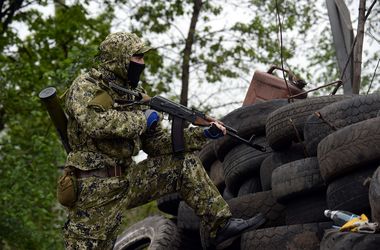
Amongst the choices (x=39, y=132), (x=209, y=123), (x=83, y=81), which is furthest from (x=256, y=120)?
(x=39, y=132)

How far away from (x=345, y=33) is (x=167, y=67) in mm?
8946

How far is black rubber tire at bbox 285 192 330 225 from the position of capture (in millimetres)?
5227

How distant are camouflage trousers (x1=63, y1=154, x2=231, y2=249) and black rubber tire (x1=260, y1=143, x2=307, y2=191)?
0.54 metres

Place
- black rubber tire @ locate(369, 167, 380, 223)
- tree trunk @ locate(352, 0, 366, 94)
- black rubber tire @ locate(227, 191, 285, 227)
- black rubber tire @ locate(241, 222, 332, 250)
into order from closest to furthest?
black rubber tire @ locate(369, 167, 380, 223), black rubber tire @ locate(241, 222, 332, 250), black rubber tire @ locate(227, 191, 285, 227), tree trunk @ locate(352, 0, 366, 94)

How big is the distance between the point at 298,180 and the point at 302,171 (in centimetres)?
6

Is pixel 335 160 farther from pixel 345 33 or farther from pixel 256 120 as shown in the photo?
pixel 345 33

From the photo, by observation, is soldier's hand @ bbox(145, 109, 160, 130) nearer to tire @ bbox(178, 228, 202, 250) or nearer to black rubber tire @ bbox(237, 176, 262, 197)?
black rubber tire @ bbox(237, 176, 262, 197)

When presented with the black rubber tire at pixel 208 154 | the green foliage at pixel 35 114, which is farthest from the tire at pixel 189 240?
the green foliage at pixel 35 114

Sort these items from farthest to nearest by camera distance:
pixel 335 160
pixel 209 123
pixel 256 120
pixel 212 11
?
pixel 212 11, pixel 256 120, pixel 209 123, pixel 335 160

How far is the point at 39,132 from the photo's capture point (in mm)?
19484

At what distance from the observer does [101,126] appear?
5.10 meters

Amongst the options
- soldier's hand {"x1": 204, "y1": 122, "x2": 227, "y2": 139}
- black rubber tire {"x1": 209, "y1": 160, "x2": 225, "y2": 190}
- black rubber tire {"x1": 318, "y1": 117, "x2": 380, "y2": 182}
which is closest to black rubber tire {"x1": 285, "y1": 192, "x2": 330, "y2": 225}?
black rubber tire {"x1": 318, "y1": 117, "x2": 380, "y2": 182}

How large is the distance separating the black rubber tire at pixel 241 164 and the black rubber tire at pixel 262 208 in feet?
1.53

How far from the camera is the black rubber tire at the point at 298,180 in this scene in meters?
5.21
